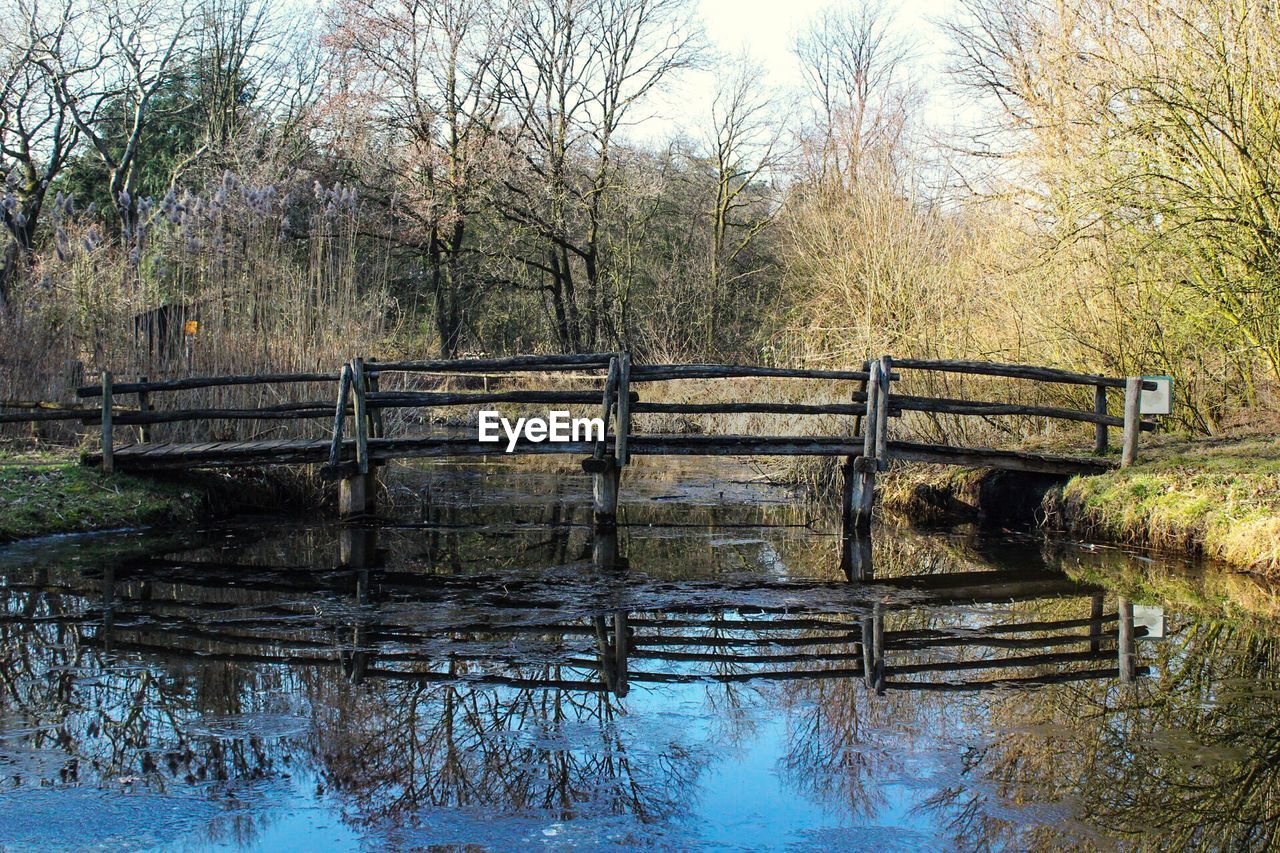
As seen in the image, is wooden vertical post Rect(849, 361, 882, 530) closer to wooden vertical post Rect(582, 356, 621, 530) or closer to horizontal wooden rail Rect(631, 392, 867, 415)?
horizontal wooden rail Rect(631, 392, 867, 415)

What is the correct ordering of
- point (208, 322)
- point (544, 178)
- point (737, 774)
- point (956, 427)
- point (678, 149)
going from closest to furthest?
point (737, 774), point (208, 322), point (956, 427), point (544, 178), point (678, 149)

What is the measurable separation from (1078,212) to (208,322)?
880 centimetres

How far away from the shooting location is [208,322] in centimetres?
1112

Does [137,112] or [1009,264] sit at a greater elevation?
[137,112]

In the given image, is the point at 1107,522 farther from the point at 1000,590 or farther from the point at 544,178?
the point at 544,178

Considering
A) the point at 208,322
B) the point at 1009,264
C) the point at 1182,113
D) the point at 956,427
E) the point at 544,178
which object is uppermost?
the point at 544,178

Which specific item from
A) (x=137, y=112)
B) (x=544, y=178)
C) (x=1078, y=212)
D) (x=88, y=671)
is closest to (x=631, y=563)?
(x=88, y=671)

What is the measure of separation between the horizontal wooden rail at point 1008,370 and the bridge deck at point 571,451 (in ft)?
2.44

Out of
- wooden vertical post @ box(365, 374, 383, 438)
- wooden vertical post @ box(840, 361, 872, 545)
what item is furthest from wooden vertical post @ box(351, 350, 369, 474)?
wooden vertical post @ box(840, 361, 872, 545)

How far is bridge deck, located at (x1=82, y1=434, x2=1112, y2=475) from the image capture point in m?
10.0

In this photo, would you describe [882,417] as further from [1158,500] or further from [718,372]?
[1158,500]

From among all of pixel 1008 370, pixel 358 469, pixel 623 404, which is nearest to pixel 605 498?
pixel 623 404

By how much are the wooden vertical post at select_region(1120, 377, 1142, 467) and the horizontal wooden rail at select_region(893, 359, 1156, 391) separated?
9.9 inches

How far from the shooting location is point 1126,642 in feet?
20.4
